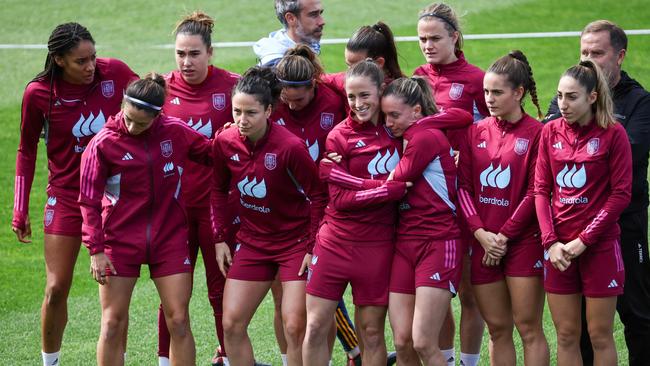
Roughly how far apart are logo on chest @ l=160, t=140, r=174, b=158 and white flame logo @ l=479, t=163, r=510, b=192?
1951mm

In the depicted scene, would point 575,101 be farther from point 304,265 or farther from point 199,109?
point 199,109

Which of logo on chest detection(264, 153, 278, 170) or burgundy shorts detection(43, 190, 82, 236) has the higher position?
logo on chest detection(264, 153, 278, 170)

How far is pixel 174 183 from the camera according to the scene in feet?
22.3

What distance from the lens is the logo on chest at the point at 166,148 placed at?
6715mm

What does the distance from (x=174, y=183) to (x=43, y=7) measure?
12.6 m

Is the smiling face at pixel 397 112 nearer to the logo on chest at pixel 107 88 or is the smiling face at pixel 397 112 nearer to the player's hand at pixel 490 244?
the player's hand at pixel 490 244

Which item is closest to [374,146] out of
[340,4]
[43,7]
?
[340,4]

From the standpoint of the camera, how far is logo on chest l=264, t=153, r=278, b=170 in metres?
6.60

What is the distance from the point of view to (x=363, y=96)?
639 centimetres

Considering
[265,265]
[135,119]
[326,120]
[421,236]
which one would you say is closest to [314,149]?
[326,120]

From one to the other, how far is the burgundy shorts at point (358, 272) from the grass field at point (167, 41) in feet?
8.93

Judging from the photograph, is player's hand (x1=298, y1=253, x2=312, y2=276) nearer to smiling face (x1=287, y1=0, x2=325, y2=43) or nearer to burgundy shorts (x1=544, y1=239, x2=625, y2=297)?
burgundy shorts (x1=544, y1=239, x2=625, y2=297)

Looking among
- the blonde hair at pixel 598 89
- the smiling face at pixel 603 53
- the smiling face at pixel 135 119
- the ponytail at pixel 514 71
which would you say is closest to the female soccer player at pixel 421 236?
the ponytail at pixel 514 71

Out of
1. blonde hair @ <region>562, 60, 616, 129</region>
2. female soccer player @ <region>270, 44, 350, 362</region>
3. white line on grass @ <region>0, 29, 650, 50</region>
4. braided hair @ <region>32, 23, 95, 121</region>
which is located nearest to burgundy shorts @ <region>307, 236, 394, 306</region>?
female soccer player @ <region>270, 44, 350, 362</region>
